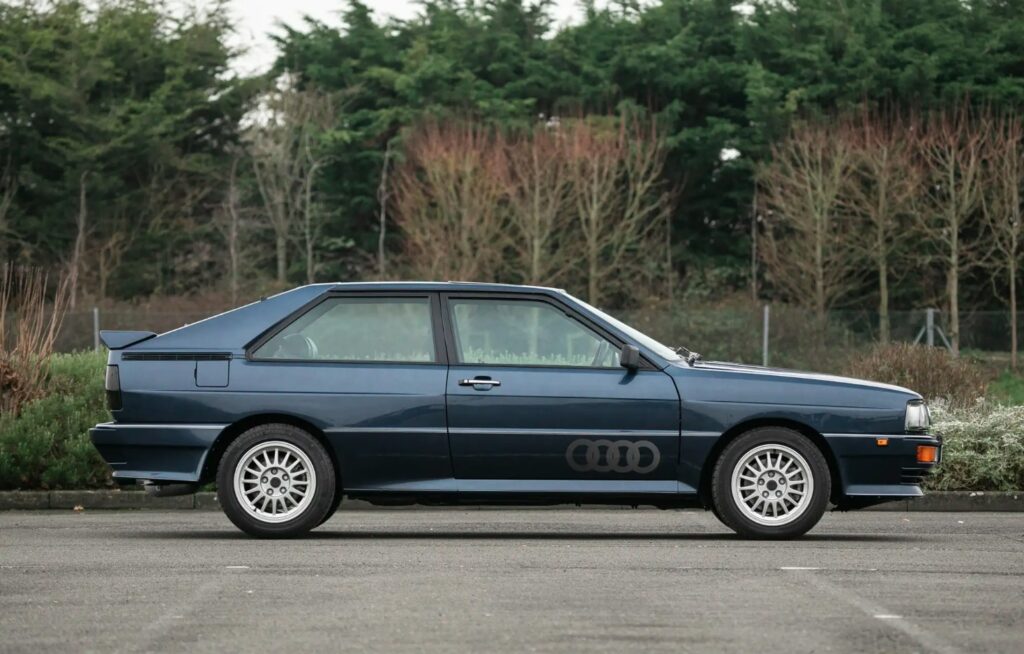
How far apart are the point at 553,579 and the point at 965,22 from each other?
4824 cm

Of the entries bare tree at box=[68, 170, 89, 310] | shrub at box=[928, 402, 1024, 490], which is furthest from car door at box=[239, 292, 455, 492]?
bare tree at box=[68, 170, 89, 310]

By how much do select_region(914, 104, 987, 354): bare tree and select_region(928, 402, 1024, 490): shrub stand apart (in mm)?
26005

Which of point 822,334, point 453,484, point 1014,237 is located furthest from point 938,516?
point 1014,237

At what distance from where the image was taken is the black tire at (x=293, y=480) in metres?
11.3

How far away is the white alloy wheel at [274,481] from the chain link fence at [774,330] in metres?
25.0

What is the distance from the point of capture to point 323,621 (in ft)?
25.1

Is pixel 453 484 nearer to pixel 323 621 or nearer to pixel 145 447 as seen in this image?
pixel 145 447

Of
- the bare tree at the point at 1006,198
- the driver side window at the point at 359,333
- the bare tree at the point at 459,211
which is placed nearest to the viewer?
the driver side window at the point at 359,333

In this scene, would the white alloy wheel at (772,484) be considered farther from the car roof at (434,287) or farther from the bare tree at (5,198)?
the bare tree at (5,198)

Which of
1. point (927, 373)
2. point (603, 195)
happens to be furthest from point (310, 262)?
point (927, 373)

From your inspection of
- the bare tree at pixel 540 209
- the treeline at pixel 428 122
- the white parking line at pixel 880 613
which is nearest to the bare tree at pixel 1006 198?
the treeline at pixel 428 122

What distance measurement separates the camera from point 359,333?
11648 millimetres

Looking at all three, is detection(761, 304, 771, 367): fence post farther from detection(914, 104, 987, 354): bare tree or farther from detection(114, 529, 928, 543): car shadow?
detection(114, 529, 928, 543): car shadow

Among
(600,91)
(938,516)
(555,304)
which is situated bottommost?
(938,516)
